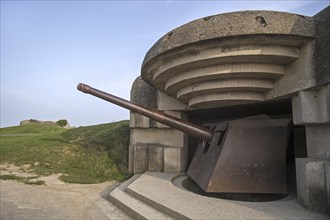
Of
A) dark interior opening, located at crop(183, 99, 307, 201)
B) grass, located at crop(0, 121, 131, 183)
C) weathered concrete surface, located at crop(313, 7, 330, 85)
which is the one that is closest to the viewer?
weathered concrete surface, located at crop(313, 7, 330, 85)

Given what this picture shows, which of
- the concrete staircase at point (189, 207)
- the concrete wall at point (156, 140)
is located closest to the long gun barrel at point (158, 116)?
the concrete wall at point (156, 140)

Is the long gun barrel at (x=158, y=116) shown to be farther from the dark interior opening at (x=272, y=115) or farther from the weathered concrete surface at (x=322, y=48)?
the weathered concrete surface at (x=322, y=48)

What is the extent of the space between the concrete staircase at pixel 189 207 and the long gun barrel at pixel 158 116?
1.25 metres

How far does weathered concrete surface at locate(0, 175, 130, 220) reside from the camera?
3725 millimetres

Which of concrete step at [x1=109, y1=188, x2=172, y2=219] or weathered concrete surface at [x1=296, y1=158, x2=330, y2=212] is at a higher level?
weathered concrete surface at [x1=296, y1=158, x2=330, y2=212]

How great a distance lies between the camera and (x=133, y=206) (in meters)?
3.83

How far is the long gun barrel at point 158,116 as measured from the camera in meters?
5.20

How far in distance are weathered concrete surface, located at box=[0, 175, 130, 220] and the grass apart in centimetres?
80

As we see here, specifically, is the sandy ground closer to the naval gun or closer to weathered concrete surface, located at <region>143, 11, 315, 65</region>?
the naval gun

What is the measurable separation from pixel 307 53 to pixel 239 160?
187 centimetres

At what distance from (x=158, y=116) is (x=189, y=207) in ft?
7.82

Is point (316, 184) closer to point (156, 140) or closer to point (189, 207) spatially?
point (189, 207)

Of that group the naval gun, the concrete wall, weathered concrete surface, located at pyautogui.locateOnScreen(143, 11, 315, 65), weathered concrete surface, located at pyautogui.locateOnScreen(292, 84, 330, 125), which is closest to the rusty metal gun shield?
the naval gun

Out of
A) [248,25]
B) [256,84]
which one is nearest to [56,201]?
[256,84]
